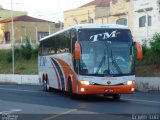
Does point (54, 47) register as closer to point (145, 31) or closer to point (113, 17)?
point (145, 31)

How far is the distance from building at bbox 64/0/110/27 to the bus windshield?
136 feet

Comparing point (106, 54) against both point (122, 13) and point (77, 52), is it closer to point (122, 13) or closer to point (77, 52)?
point (77, 52)

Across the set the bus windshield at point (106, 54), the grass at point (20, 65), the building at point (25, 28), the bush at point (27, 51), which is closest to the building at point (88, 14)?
the bush at point (27, 51)

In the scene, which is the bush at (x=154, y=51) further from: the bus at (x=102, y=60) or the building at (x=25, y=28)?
the building at (x=25, y=28)

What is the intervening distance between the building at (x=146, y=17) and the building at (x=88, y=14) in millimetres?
7581

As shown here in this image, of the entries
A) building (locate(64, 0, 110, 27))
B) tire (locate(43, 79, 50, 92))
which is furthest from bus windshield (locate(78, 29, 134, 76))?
building (locate(64, 0, 110, 27))

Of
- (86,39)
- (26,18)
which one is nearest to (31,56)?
(26,18)

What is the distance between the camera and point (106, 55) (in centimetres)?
2333

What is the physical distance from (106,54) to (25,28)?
232ft

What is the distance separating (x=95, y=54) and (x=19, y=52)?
4921cm

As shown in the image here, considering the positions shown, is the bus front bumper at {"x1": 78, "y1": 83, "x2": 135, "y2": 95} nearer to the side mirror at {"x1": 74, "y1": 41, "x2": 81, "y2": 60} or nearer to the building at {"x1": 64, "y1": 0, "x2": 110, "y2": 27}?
the side mirror at {"x1": 74, "y1": 41, "x2": 81, "y2": 60}

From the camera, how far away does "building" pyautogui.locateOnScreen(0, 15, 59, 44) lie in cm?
9062

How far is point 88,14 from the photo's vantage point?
6975cm

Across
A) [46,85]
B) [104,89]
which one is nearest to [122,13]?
[46,85]
